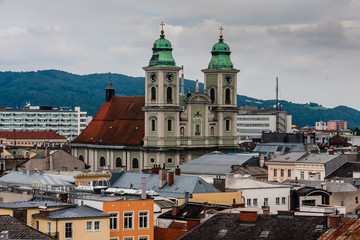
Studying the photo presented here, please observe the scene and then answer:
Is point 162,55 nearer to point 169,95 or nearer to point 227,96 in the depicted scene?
point 169,95

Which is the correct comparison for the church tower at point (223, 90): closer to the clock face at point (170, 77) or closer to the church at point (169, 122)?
the church at point (169, 122)

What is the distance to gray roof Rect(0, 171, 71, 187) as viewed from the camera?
8162cm

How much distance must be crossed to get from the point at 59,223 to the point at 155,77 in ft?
323

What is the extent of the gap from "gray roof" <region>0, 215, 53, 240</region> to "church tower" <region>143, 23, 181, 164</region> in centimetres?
9909

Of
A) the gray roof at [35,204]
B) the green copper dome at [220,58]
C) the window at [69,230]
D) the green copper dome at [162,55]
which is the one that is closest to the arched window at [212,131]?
the green copper dome at [220,58]

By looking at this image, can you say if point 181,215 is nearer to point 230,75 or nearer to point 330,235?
point 330,235

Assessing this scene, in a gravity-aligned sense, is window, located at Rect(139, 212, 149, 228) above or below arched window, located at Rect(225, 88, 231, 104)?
below

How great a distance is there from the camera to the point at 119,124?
545 feet

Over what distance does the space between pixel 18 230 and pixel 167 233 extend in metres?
14.0

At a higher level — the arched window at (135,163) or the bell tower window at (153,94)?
the bell tower window at (153,94)

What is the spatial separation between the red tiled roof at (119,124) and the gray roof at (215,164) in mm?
35879

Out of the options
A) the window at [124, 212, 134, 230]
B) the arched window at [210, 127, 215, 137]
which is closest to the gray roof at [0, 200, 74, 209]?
the window at [124, 212, 134, 230]

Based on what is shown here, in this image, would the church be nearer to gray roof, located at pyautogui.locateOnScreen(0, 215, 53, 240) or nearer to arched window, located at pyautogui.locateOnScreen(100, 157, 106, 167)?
arched window, located at pyautogui.locateOnScreen(100, 157, 106, 167)

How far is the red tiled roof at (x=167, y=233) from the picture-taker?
62594 millimetres
